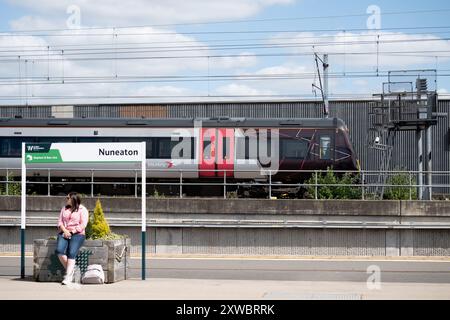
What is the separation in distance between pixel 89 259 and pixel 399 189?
1181 centimetres

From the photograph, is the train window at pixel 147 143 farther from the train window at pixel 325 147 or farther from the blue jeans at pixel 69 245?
the blue jeans at pixel 69 245

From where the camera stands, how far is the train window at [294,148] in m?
28.0

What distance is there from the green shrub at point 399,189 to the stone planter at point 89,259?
34.7 feet

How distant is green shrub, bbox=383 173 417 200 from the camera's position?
72.8 feet

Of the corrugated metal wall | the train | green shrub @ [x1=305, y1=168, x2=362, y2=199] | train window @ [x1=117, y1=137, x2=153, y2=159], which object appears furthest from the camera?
the corrugated metal wall

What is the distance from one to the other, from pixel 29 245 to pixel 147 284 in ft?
30.0

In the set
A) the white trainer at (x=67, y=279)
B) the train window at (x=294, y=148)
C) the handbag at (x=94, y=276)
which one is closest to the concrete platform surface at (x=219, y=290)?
the white trainer at (x=67, y=279)

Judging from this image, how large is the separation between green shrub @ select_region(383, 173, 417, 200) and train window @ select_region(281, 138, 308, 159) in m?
5.40

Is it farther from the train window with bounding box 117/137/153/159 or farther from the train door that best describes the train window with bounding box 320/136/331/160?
the train window with bounding box 117/137/153/159

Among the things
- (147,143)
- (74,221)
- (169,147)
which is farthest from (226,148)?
(74,221)

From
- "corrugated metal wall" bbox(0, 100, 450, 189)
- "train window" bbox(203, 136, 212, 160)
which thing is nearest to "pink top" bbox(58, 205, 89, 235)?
"train window" bbox(203, 136, 212, 160)

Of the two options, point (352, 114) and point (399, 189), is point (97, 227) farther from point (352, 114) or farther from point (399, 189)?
point (352, 114)
